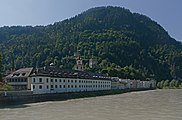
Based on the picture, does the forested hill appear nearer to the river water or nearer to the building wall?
the building wall

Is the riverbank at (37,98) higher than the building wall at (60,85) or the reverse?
the reverse

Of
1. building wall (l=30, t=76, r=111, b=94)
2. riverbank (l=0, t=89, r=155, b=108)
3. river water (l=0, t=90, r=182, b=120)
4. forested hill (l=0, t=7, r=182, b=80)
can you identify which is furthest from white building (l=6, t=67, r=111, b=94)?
forested hill (l=0, t=7, r=182, b=80)

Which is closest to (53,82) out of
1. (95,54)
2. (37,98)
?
(37,98)

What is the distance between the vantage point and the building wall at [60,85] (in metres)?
66.2

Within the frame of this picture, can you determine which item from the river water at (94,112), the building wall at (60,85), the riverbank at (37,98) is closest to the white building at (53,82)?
the building wall at (60,85)

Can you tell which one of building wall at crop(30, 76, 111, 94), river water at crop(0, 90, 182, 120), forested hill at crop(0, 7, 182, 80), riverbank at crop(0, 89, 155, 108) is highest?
forested hill at crop(0, 7, 182, 80)

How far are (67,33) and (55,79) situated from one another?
12776 cm

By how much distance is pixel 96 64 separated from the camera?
455ft

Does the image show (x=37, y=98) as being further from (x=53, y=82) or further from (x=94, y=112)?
(x=94, y=112)

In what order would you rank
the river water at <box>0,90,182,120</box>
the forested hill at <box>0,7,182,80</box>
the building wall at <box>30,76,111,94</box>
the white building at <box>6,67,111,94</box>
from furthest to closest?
the forested hill at <box>0,7,182,80</box>
the white building at <box>6,67,111,94</box>
the building wall at <box>30,76,111,94</box>
the river water at <box>0,90,182,120</box>

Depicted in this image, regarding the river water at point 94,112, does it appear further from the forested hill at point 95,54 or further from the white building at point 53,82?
the forested hill at point 95,54

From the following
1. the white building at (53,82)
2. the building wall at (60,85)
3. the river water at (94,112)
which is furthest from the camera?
the white building at (53,82)

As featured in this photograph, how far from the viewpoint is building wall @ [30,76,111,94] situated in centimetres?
6625

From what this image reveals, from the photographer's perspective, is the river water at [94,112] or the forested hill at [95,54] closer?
the river water at [94,112]
